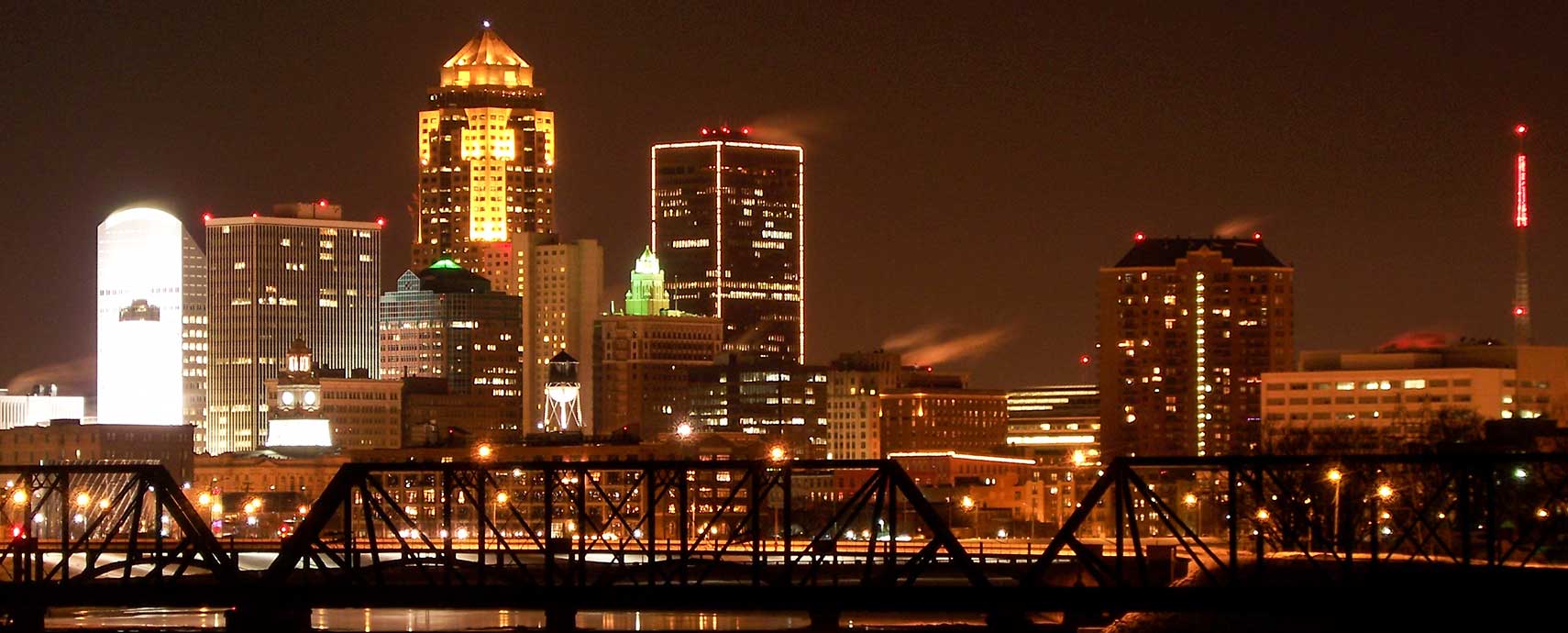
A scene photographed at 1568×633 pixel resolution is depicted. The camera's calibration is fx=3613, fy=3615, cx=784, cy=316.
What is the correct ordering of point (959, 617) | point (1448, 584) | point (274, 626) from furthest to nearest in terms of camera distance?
1. point (959, 617)
2. point (274, 626)
3. point (1448, 584)

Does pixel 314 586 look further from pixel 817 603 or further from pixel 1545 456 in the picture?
pixel 1545 456

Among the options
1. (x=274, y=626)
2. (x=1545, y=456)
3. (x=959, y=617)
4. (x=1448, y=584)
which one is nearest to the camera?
(x=1545, y=456)

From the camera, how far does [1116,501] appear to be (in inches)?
4560

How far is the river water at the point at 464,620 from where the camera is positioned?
156125 millimetres

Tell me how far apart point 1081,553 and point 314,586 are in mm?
26404

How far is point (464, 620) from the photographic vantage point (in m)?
166

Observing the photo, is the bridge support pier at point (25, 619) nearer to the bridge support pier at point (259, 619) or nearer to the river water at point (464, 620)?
the river water at point (464, 620)

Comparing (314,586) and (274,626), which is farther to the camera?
(274,626)

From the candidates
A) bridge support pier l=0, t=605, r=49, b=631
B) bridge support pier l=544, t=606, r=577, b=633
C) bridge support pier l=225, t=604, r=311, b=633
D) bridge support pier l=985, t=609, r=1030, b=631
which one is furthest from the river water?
bridge support pier l=985, t=609, r=1030, b=631

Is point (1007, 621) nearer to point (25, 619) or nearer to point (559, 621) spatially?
point (559, 621)

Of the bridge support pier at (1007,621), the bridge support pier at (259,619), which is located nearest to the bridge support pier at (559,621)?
the bridge support pier at (259,619)

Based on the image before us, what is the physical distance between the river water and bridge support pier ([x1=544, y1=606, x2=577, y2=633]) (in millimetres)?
2584

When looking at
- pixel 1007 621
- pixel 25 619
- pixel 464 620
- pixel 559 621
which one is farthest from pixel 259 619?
pixel 464 620

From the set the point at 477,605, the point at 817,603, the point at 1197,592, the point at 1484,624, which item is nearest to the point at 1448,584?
the point at 1484,624
